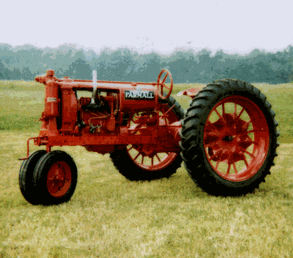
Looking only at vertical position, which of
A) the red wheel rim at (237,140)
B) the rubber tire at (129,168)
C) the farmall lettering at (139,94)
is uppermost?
the farmall lettering at (139,94)

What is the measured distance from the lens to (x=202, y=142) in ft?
11.0

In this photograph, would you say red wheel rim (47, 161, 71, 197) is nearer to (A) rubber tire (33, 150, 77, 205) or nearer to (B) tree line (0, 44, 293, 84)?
(A) rubber tire (33, 150, 77, 205)

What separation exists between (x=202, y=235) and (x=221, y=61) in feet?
107

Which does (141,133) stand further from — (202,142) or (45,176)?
(45,176)

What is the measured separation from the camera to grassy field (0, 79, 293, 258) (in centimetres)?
215

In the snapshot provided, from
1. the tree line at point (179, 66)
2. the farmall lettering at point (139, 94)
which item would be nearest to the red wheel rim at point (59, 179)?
the farmall lettering at point (139, 94)

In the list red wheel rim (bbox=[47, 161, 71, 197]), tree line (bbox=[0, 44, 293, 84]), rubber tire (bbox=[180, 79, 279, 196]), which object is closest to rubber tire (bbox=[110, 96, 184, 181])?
rubber tire (bbox=[180, 79, 279, 196])

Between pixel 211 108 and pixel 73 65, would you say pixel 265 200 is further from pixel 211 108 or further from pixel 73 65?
pixel 73 65

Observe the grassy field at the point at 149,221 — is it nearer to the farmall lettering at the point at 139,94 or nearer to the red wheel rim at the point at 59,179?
the red wheel rim at the point at 59,179

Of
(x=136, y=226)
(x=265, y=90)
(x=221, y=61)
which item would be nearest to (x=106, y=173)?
(x=136, y=226)

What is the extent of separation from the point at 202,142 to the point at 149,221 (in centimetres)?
105

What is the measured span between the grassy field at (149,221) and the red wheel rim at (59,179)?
6.0 inches

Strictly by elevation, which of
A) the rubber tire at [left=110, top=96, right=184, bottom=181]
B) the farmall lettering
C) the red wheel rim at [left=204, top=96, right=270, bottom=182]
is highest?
the farmall lettering

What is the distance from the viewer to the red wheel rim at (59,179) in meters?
3.15
